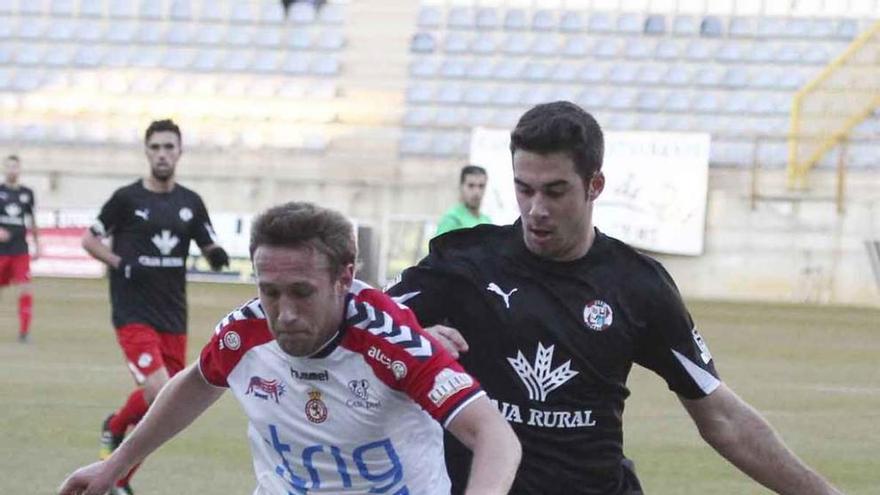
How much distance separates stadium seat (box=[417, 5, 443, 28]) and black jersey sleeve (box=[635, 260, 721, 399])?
27558 mm

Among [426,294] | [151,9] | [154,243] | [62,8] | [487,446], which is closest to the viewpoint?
[487,446]

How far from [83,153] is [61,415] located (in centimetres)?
2022

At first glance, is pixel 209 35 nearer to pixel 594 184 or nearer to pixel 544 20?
pixel 544 20

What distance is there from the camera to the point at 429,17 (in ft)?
104

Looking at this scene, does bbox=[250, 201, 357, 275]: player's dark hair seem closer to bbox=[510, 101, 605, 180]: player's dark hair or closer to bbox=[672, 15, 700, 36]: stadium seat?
bbox=[510, 101, 605, 180]: player's dark hair

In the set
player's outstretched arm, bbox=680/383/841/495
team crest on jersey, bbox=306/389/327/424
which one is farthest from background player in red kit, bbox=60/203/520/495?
player's outstretched arm, bbox=680/383/841/495

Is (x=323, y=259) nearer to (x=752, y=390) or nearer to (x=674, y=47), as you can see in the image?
(x=752, y=390)

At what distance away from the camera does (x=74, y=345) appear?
57.6 ft

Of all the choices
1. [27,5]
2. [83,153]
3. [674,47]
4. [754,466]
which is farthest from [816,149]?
[754,466]

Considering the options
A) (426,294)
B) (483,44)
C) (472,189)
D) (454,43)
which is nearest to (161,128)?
(472,189)

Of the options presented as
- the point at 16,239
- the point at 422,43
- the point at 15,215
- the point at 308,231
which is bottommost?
the point at 16,239

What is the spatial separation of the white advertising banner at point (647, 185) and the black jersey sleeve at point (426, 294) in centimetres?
2442

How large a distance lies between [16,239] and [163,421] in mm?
14489

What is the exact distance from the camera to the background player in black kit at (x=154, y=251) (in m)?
9.66
